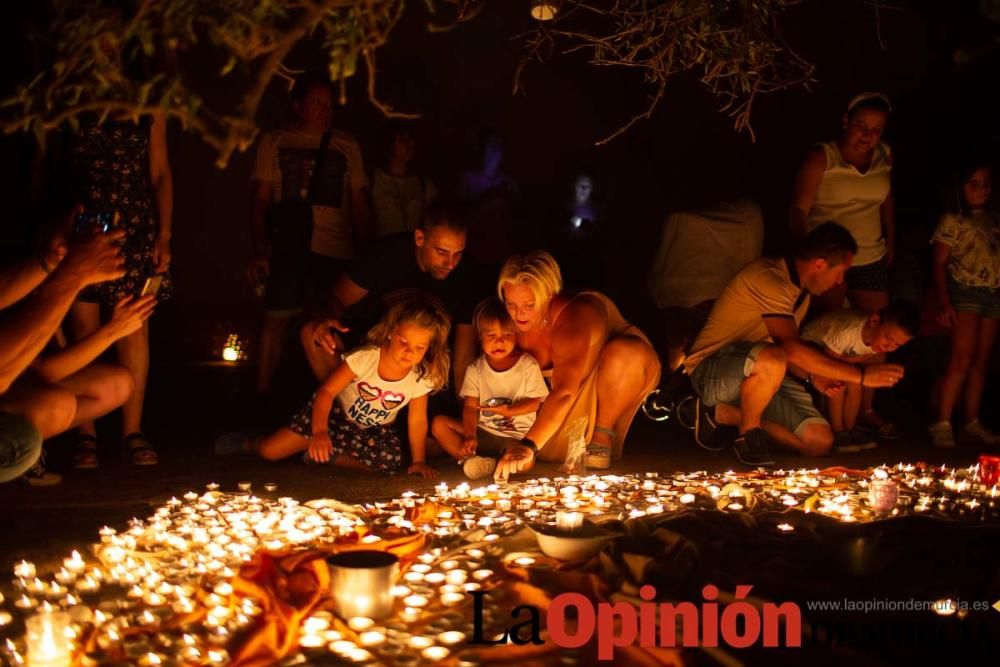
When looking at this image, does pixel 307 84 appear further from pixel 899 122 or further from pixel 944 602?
pixel 899 122

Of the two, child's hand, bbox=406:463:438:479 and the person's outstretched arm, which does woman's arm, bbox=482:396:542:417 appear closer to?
child's hand, bbox=406:463:438:479

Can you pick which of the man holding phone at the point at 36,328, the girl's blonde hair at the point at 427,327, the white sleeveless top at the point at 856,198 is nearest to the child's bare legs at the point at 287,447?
the girl's blonde hair at the point at 427,327

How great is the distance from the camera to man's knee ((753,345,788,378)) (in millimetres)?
4898

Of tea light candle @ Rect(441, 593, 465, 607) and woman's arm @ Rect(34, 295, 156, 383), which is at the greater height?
woman's arm @ Rect(34, 295, 156, 383)

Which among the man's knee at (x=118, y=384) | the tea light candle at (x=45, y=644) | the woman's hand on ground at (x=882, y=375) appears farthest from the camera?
the woman's hand on ground at (x=882, y=375)

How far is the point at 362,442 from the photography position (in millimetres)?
4590

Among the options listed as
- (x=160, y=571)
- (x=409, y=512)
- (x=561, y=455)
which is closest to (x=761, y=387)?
(x=561, y=455)

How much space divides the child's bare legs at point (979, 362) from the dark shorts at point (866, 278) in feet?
1.68

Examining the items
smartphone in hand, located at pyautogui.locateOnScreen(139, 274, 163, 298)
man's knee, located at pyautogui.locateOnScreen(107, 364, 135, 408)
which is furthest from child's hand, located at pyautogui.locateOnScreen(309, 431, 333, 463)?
smartphone in hand, located at pyautogui.locateOnScreen(139, 274, 163, 298)

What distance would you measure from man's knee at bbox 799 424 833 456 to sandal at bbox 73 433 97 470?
359 cm

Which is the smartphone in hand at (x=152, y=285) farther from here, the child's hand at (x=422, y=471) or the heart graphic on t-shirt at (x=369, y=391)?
the child's hand at (x=422, y=471)

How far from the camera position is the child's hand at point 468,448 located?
4598 millimetres

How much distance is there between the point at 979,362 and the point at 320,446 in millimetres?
3871

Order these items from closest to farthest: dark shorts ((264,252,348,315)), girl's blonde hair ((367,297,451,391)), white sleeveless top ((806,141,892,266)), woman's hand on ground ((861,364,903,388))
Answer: girl's blonde hair ((367,297,451,391)) → woman's hand on ground ((861,364,903,388)) → dark shorts ((264,252,348,315)) → white sleeveless top ((806,141,892,266))
